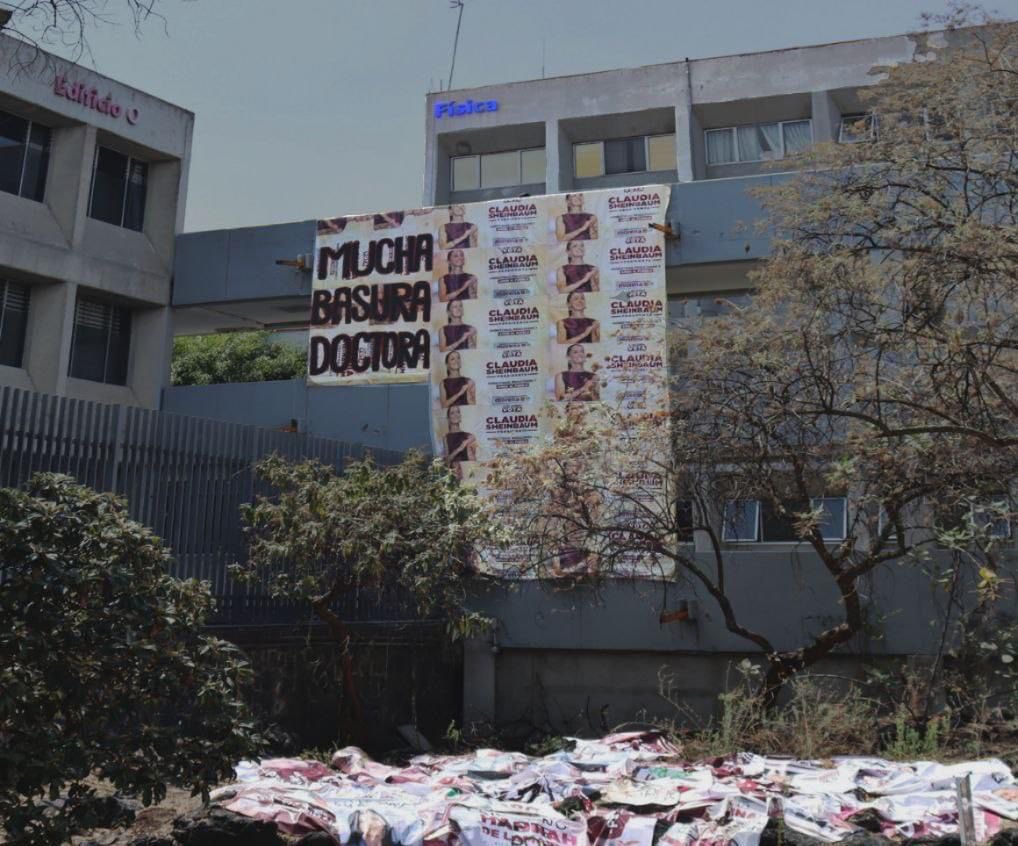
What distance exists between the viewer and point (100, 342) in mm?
21031

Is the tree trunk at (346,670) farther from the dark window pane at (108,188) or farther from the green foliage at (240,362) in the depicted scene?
the green foliage at (240,362)

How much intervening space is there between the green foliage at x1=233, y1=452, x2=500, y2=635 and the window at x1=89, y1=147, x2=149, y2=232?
9.81 metres

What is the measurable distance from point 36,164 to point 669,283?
1207cm

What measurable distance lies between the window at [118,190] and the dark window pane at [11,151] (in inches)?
53.4

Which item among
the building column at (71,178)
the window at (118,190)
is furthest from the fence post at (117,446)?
the window at (118,190)

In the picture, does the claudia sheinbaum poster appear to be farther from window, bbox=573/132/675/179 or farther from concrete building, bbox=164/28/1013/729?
window, bbox=573/132/675/179

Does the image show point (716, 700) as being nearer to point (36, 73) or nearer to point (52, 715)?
point (52, 715)

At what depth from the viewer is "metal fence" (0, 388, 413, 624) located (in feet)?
36.1

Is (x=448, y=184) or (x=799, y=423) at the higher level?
(x=448, y=184)

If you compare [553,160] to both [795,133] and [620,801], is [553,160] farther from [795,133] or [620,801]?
[620,801]

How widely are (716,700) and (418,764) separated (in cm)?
541

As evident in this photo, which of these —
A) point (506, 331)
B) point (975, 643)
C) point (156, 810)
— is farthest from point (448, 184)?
point (156, 810)

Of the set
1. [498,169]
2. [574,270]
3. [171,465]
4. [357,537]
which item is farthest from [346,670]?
[498,169]

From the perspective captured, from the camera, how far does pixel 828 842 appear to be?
333 inches
